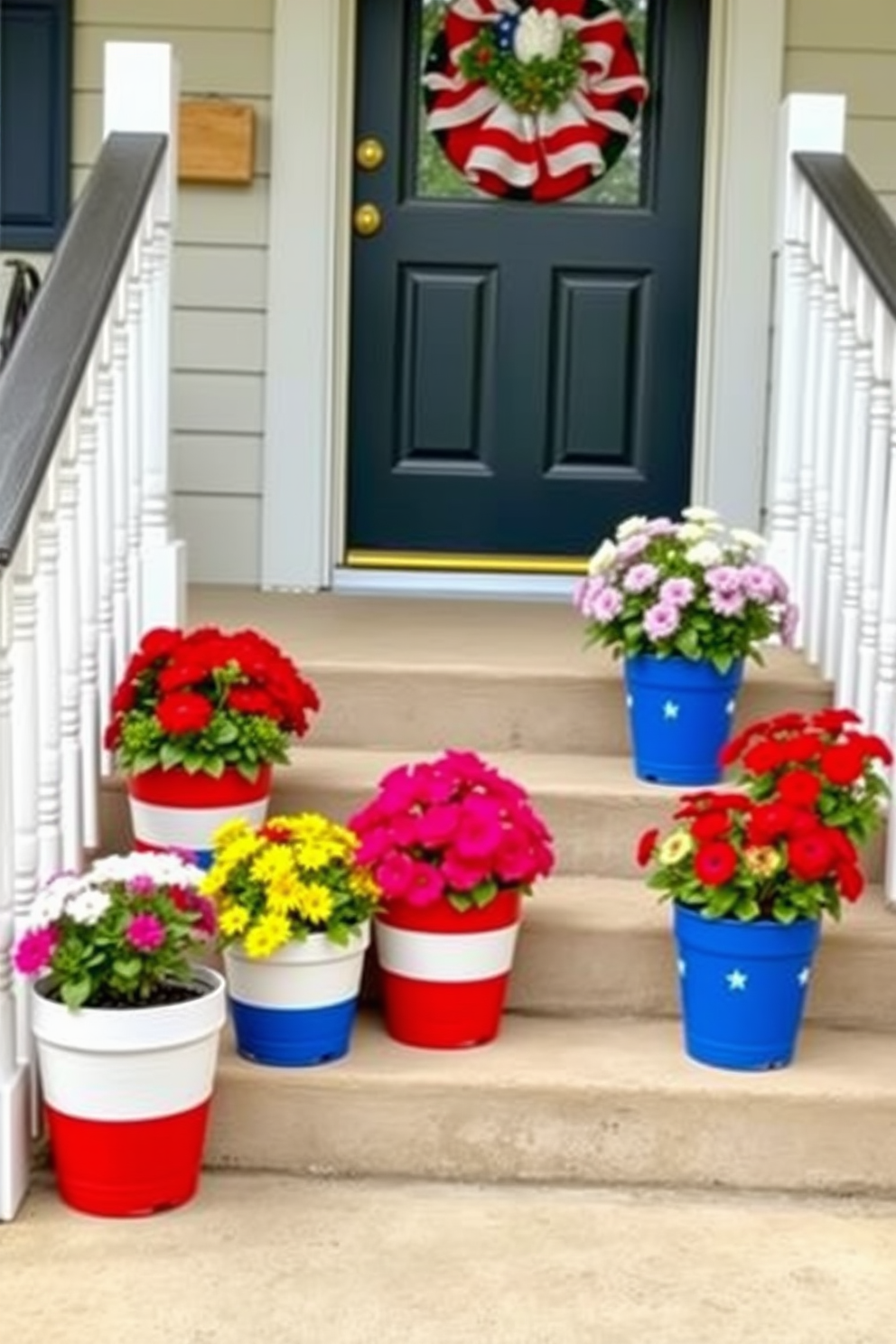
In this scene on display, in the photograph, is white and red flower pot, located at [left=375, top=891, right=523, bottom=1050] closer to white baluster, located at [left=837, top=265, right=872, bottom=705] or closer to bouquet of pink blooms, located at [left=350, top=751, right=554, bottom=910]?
bouquet of pink blooms, located at [left=350, top=751, right=554, bottom=910]

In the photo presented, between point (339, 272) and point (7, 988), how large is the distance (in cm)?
257

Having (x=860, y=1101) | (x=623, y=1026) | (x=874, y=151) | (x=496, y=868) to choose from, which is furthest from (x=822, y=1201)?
(x=874, y=151)

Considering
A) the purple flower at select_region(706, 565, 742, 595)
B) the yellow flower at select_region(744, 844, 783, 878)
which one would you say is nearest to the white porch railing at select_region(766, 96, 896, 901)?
the purple flower at select_region(706, 565, 742, 595)

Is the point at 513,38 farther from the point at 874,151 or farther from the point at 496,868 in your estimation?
the point at 496,868

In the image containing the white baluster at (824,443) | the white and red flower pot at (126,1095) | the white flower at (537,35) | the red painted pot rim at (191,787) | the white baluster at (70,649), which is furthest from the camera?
the white flower at (537,35)

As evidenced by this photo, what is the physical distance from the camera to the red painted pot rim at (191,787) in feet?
10.6

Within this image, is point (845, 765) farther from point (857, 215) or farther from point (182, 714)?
point (857, 215)

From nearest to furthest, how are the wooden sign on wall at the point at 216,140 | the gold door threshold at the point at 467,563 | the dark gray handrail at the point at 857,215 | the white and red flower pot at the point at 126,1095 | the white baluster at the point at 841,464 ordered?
the white and red flower pot at the point at 126,1095 < the dark gray handrail at the point at 857,215 < the white baluster at the point at 841,464 < the wooden sign on wall at the point at 216,140 < the gold door threshold at the point at 467,563

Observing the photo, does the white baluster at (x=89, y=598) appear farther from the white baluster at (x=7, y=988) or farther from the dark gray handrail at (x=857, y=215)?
the dark gray handrail at (x=857, y=215)

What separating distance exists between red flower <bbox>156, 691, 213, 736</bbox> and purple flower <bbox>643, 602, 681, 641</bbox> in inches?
29.3

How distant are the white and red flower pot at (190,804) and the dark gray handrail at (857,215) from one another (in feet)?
4.16

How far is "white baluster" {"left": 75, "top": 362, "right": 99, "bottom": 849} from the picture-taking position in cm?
322

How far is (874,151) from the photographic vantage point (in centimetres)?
488

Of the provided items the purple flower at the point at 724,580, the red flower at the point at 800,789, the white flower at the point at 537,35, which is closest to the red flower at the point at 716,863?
the red flower at the point at 800,789
